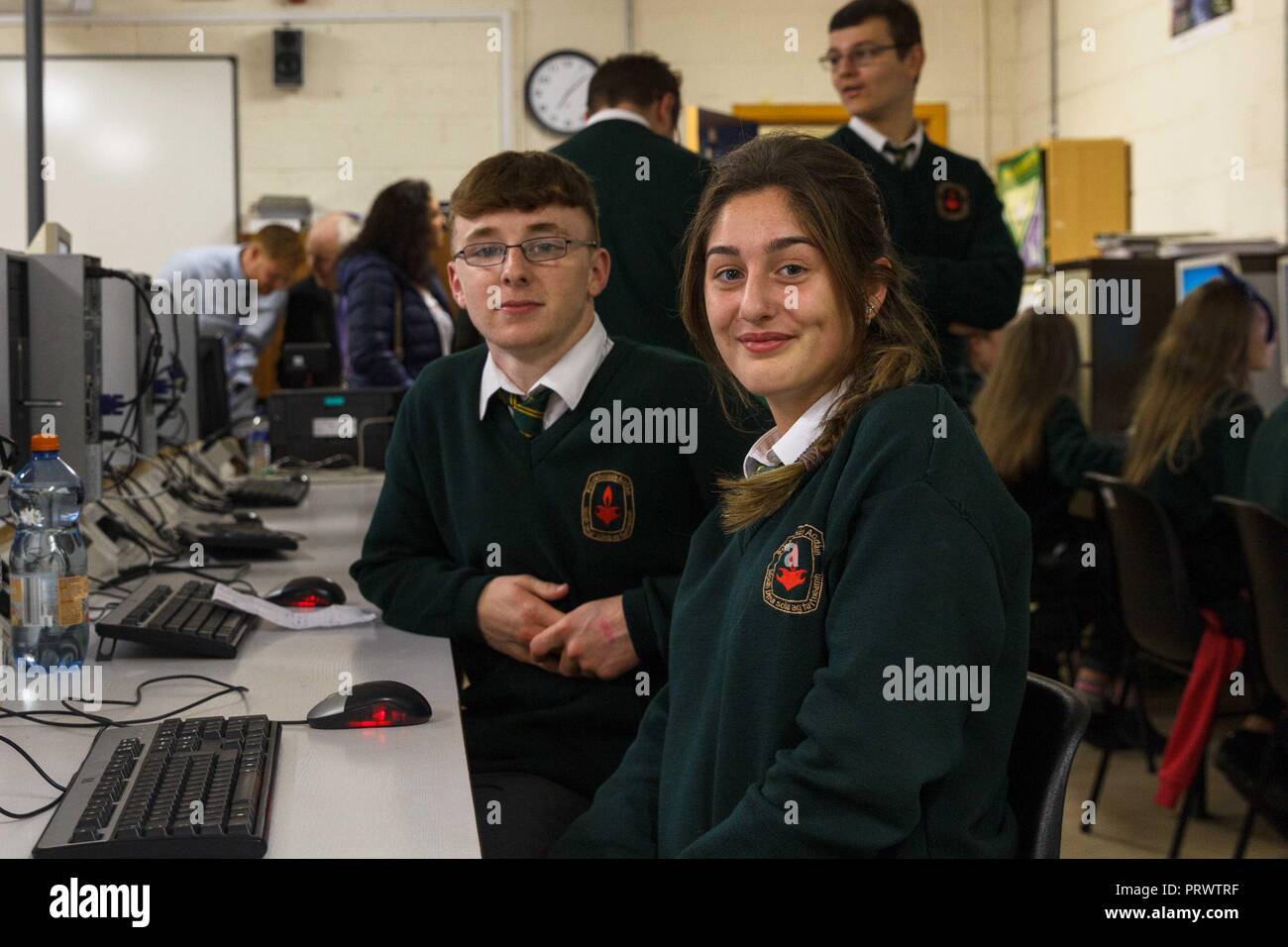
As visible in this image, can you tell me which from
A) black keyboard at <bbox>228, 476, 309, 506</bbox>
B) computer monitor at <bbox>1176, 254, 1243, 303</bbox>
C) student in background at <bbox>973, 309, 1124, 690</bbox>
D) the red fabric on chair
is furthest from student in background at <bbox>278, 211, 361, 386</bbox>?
the red fabric on chair

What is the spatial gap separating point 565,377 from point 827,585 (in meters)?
0.76

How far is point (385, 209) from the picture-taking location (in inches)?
167

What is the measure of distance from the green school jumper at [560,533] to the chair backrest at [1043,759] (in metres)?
0.59

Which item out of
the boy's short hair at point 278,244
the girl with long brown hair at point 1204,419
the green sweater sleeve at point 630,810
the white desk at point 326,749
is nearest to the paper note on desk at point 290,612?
the white desk at point 326,749

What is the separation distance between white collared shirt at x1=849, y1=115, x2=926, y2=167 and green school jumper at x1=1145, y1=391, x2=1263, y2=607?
120 centimetres

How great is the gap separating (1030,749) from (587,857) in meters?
0.45

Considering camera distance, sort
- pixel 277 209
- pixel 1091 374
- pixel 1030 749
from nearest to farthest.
Answer: pixel 1030 749 < pixel 1091 374 < pixel 277 209

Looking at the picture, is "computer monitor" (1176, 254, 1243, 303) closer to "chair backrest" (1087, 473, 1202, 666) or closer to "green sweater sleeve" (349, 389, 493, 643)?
"chair backrest" (1087, 473, 1202, 666)

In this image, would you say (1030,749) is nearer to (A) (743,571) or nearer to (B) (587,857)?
(A) (743,571)

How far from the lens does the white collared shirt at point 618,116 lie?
2746 millimetres

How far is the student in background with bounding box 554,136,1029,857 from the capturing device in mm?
1099

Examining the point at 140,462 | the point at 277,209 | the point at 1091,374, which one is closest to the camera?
the point at 140,462

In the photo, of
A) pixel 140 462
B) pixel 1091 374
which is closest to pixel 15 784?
pixel 140 462

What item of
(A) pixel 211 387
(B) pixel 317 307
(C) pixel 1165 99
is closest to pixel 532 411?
(A) pixel 211 387
